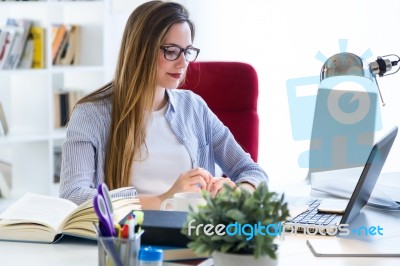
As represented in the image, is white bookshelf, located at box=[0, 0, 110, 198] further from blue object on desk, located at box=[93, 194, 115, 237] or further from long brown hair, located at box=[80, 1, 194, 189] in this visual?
blue object on desk, located at box=[93, 194, 115, 237]

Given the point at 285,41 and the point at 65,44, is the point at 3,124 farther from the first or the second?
the point at 285,41

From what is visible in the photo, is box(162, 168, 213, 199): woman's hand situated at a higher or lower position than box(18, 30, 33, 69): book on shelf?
lower

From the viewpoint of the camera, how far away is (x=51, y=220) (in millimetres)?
1793

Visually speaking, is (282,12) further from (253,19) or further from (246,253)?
(246,253)

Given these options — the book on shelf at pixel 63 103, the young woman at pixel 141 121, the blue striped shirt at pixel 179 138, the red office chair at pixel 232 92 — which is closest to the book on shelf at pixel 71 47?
the book on shelf at pixel 63 103

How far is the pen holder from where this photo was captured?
4.51 ft

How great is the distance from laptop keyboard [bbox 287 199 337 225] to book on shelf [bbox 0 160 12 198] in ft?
8.18

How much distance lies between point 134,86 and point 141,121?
0.11m

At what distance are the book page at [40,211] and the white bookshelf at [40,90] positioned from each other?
212 cm

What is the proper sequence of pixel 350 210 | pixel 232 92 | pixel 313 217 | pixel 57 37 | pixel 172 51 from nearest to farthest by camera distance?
pixel 350 210
pixel 313 217
pixel 172 51
pixel 232 92
pixel 57 37

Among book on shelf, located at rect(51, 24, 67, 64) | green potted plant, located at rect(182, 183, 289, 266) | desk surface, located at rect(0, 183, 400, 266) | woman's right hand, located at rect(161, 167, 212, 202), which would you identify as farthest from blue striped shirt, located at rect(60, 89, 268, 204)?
book on shelf, located at rect(51, 24, 67, 64)

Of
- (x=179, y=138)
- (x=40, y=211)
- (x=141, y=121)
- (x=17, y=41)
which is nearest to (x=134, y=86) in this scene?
(x=141, y=121)

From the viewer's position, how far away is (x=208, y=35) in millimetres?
4461

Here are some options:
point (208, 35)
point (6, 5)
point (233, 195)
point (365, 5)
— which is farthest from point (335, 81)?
point (233, 195)
